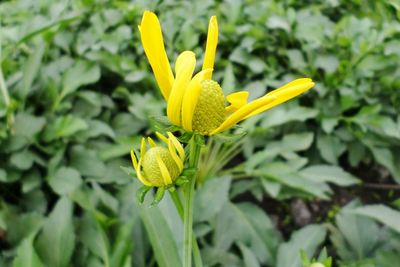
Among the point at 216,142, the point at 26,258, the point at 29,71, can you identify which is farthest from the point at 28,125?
the point at 216,142

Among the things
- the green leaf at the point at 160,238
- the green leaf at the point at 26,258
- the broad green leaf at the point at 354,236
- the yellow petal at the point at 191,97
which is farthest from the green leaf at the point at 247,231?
the yellow petal at the point at 191,97

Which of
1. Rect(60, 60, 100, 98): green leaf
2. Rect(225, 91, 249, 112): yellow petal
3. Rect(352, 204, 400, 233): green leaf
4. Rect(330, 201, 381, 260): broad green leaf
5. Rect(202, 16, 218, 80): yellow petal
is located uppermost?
Rect(202, 16, 218, 80): yellow petal

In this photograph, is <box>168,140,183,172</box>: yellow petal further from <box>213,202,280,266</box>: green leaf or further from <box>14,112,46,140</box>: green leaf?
<box>14,112,46,140</box>: green leaf

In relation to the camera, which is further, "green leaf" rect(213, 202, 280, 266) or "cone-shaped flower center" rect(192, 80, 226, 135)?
"green leaf" rect(213, 202, 280, 266)

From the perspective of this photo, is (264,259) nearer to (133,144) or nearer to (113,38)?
(133,144)

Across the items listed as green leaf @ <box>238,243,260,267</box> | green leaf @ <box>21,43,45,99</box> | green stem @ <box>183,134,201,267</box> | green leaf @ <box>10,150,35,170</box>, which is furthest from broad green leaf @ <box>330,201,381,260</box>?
green leaf @ <box>21,43,45,99</box>

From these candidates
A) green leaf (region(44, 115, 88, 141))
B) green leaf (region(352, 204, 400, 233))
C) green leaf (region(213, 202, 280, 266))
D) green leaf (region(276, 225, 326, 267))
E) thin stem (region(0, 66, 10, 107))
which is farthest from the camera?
thin stem (region(0, 66, 10, 107))

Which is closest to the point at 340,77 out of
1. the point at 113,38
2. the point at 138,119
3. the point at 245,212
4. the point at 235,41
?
the point at 235,41

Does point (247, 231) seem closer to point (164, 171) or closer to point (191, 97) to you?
point (164, 171)
